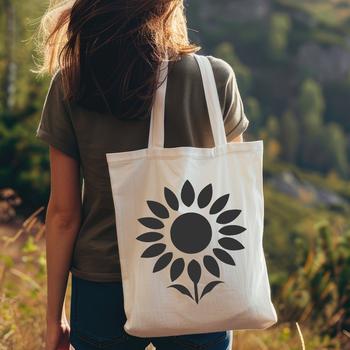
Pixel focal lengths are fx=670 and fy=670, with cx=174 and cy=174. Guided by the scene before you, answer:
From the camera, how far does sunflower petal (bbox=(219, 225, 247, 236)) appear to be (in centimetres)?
118

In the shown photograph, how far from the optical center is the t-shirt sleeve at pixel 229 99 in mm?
1203

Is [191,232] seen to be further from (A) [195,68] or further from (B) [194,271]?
(A) [195,68]

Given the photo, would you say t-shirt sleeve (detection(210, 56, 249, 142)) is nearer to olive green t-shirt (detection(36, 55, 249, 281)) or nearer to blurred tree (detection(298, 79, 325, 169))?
olive green t-shirt (detection(36, 55, 249, 281))

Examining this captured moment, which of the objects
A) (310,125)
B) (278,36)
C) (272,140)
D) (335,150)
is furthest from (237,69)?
(278,36)

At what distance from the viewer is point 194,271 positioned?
3.85ft

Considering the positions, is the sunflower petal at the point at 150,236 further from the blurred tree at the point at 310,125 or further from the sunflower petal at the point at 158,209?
the blurred tree at the point at 310,125

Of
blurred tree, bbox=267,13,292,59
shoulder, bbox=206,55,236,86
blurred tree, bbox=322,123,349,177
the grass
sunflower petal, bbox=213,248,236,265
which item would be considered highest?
blurred tree, bbox=267,13,292,59

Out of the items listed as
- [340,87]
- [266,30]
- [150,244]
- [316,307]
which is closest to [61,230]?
[150,244]

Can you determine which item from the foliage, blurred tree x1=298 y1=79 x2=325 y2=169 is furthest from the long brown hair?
blurred tree x1=298 y1=79 x2=325 y2=169

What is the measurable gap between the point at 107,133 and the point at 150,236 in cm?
20

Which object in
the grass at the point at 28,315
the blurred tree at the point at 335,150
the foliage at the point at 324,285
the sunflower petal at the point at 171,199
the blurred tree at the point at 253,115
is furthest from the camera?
the blurred tree at the point at 335,150

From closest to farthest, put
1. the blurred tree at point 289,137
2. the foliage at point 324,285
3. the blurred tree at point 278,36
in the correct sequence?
the foliage at point 324,285
the blurred tree at point 289,137
the blurred tree at point 278,36

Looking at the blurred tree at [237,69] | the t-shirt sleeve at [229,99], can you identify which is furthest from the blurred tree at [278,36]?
the t-shirt sleeve at [229,99]

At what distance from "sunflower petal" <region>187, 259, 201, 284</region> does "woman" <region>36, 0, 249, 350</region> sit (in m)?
0.13
